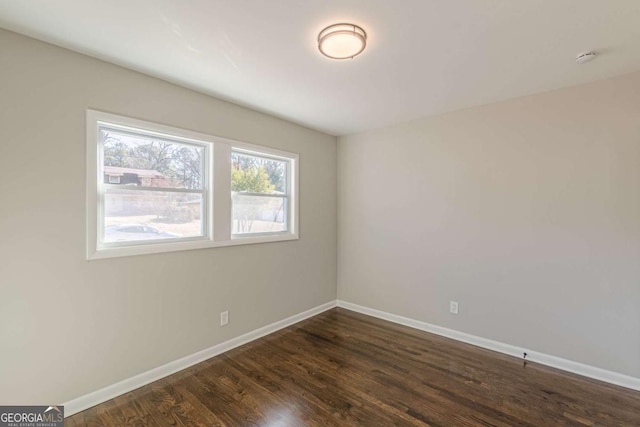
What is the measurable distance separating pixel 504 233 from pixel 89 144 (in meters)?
3.73

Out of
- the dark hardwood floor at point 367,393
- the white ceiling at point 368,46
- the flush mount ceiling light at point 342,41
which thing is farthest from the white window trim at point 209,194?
the flush mount ceiling light at point 342,41

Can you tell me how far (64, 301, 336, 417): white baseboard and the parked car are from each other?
111cm

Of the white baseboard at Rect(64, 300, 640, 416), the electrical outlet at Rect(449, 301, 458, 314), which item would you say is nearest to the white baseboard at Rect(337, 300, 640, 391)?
the white baseboard at Rect(64, 300, 640, 416)

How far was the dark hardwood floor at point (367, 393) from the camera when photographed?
77.5 inches

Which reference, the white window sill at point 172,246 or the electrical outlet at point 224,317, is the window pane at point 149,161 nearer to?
the white window sill at point 172,246

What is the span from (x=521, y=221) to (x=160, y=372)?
361cm

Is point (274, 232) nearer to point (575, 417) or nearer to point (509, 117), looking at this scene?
point (509, 117)

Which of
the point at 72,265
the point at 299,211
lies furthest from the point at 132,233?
the point at 299,211

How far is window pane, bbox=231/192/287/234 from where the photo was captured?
10.4 ft

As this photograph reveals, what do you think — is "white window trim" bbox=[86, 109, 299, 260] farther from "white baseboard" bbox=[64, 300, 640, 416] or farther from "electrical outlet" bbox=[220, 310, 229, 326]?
"white baseboard" bbox=[64, 300, 640, 416]

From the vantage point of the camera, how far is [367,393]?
224cm

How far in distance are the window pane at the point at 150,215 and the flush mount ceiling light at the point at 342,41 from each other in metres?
1.79

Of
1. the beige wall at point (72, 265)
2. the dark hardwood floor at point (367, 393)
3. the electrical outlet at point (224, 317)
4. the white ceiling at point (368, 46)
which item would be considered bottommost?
the dark hardwood floor at point (367, 393)

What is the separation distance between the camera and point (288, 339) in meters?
3.18
